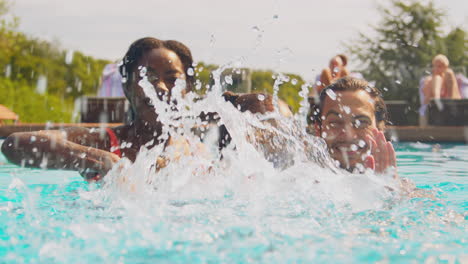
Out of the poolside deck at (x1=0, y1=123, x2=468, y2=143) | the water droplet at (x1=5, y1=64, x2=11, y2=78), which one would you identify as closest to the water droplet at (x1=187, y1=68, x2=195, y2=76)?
the poolside deck at (x1=0, y1=123, x2=468, y2=143)

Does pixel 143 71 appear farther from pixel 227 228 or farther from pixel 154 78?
pixel 227 228

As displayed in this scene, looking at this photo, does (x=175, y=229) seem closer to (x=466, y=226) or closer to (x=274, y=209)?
(x=274, y=209)

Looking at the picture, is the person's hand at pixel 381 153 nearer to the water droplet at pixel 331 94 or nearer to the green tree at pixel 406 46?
the water droplet at pixel 331 94

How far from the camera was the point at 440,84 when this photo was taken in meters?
10.4

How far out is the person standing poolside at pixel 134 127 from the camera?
10.1 ft

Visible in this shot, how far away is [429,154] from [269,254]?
6.17 m

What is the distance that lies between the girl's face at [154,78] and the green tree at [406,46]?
20159 mm

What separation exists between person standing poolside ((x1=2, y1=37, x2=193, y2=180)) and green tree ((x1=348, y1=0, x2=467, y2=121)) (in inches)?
792

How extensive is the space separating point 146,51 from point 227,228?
5.74 feet

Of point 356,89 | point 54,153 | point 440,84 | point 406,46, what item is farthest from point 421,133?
point 406,46

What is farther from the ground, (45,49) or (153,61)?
(45,49)

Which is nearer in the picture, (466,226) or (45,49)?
(466,226)

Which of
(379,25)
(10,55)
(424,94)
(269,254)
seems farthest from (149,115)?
(379,25)

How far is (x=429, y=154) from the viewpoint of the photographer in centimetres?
755
